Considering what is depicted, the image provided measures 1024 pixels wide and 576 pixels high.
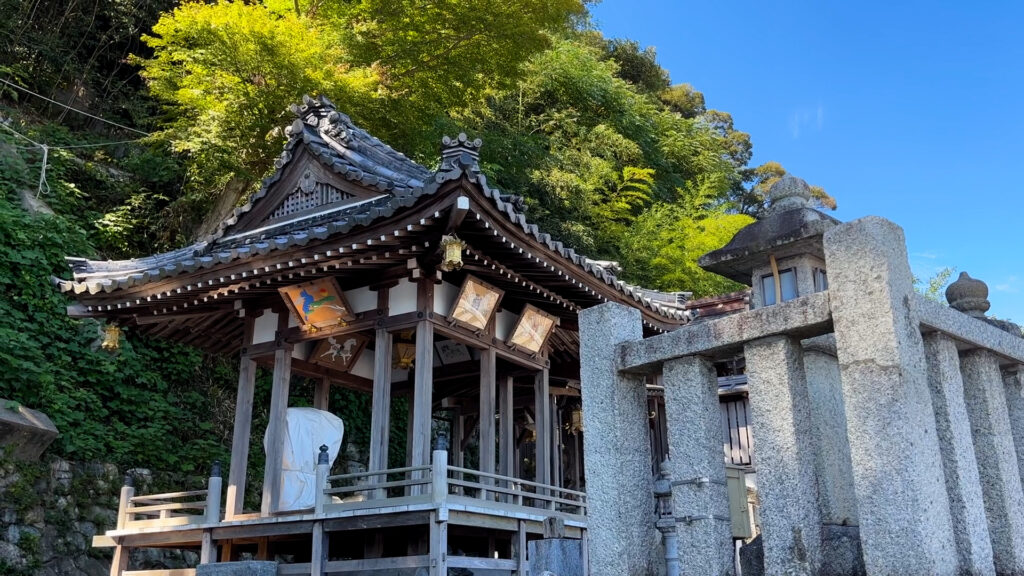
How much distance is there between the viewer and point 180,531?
10.4 meters

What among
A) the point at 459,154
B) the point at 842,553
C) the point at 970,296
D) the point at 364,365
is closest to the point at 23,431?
the point at 364,365

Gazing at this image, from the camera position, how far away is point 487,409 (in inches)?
400

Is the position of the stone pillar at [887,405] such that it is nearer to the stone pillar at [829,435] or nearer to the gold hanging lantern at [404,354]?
the stone pillar at [829,435]

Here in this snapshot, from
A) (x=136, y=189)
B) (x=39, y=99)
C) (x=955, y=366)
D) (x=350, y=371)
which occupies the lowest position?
(x=955, y=366)

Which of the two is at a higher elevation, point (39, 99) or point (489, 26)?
point (489, 26)

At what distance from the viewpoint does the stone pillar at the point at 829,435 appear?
15.4 ft

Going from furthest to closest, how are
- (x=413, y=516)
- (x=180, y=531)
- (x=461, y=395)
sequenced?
1. (x=461, y=395)
2. (x=180, y=531)
3. (x=413, y=516)

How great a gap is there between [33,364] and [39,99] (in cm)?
970

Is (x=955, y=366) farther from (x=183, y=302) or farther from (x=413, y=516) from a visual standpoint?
(x=183, y=302)

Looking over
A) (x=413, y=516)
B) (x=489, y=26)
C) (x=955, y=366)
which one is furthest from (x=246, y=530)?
(x=489, y=26)

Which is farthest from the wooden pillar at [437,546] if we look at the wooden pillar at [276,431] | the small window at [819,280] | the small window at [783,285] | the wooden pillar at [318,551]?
the small window at [819,280]

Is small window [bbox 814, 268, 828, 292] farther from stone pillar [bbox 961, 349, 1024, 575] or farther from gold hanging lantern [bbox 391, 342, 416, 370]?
gold hanging lantern [bbox 391, 342, 416, 370]

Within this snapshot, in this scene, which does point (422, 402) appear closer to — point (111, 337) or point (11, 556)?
point (111, 337)

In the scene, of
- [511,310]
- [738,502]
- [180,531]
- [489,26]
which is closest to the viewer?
[738,502]
